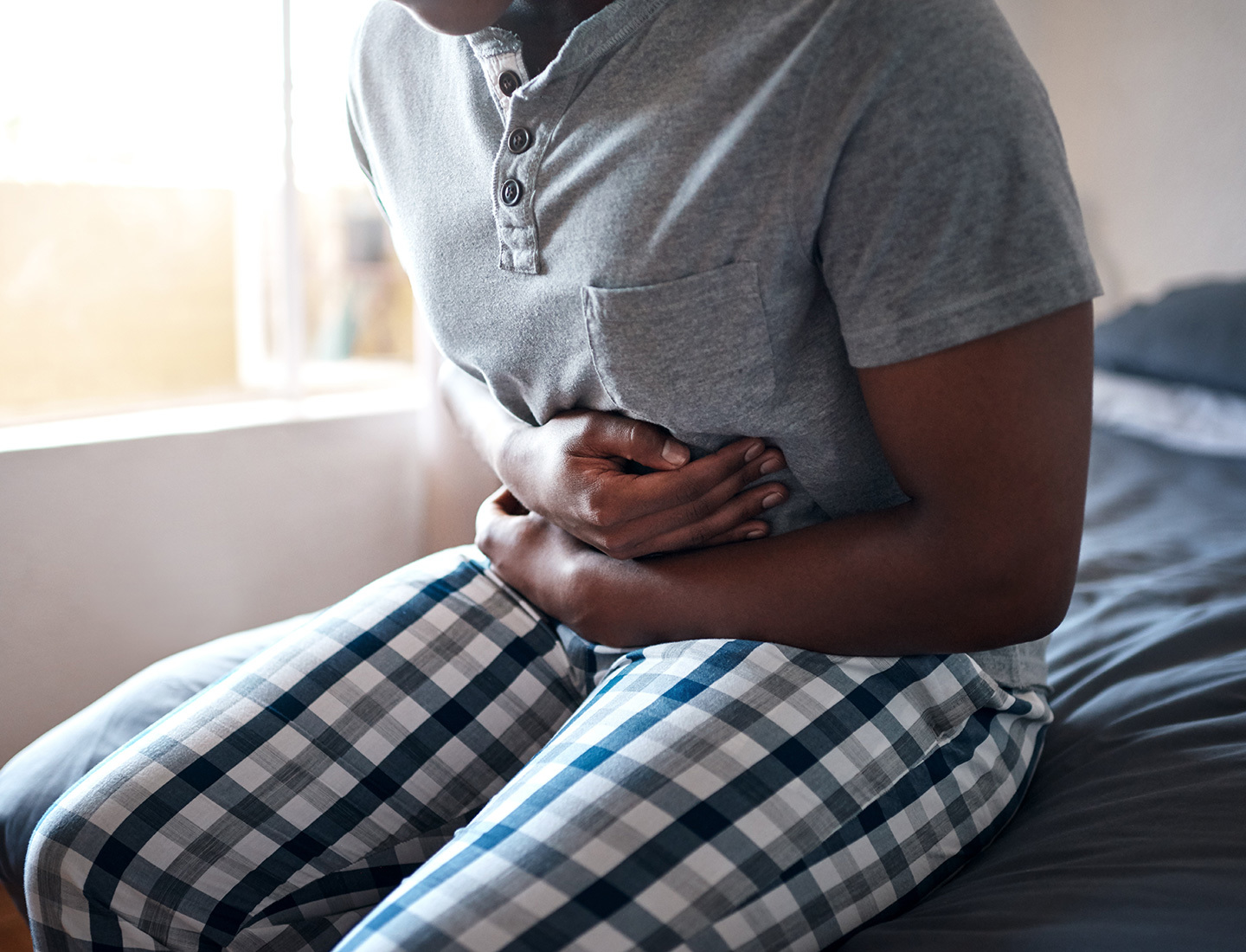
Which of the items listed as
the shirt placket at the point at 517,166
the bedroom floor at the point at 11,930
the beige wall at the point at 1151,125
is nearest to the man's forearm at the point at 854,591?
the shirt placket at the point at 517,166

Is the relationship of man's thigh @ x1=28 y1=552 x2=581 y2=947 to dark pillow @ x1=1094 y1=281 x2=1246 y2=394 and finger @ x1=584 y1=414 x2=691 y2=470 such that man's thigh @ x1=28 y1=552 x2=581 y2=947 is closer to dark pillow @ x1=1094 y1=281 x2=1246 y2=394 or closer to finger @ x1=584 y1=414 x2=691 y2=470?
finger @ x1=584 y1=414 x2=691 y2=470

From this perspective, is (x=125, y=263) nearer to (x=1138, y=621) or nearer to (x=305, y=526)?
(x=305, y=526)

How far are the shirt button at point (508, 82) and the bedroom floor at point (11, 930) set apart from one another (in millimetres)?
1113

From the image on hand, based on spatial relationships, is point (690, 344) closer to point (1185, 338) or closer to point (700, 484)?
point (700, 484)

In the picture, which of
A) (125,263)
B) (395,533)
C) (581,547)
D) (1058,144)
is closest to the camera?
(1058,144)

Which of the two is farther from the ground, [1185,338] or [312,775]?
[1185,338]

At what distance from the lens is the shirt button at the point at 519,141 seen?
67cm

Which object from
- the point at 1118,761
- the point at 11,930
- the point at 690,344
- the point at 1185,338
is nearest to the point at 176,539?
the point at 11,930

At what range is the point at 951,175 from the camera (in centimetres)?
51

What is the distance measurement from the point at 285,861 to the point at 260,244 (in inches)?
61.2

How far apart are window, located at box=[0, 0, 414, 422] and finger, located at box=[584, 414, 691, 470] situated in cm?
105

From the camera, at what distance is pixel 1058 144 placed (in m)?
0.54

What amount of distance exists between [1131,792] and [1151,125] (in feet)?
7.35

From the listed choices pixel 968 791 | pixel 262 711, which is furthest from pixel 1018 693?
pixel 262 711
